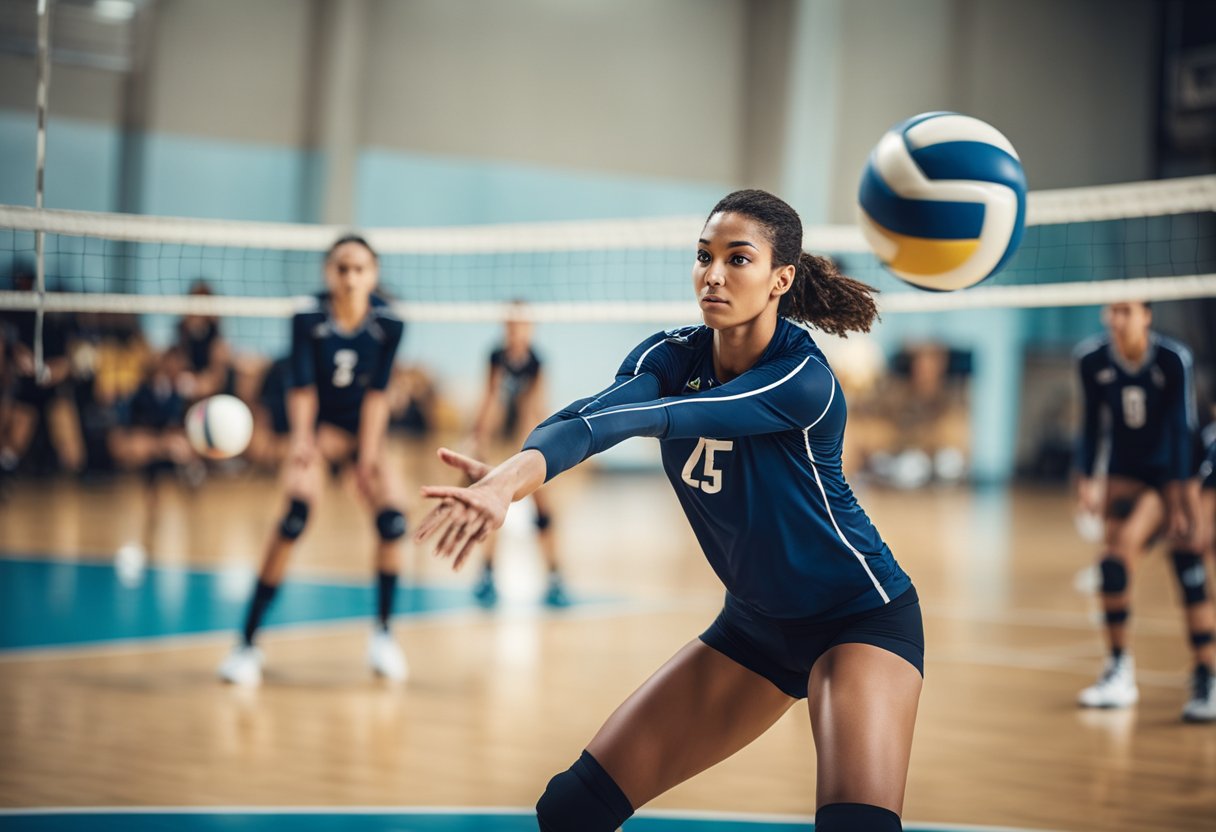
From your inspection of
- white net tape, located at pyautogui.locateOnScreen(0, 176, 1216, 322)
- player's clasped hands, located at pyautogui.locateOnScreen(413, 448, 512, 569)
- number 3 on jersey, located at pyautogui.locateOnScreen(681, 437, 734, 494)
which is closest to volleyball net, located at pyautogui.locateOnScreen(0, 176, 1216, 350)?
white net tape, located at pyautogui.locateOnScreen(0, 176, 1216, 322)

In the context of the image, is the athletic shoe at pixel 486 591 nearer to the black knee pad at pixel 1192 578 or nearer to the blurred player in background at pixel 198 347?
the blurred player in background at pixel 198 347

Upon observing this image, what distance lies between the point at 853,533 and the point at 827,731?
45 centimetres

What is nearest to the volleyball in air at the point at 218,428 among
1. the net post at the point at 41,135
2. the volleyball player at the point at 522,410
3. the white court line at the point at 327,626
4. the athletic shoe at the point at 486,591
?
the white court line at the point at 327,626

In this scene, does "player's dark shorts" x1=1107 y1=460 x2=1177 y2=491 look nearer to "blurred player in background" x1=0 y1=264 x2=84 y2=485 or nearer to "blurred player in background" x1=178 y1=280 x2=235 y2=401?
"blurred player in background" x1=178 y1=280 x2=235 y2=401

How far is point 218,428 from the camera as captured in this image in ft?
22.3

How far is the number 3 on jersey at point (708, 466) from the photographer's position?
9.16 ft

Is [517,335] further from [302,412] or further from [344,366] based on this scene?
[302,412]

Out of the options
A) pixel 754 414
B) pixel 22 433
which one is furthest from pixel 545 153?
pixel 754 414

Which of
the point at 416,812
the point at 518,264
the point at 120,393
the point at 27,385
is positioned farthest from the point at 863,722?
the point at 518,264

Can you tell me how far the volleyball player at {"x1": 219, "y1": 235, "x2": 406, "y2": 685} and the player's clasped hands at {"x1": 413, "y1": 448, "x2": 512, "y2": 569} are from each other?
3.79 metres

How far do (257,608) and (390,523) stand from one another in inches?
27.6

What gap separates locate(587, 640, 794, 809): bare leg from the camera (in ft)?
9.28

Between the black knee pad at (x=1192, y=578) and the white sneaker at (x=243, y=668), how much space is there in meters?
4.19

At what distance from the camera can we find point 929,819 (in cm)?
415
